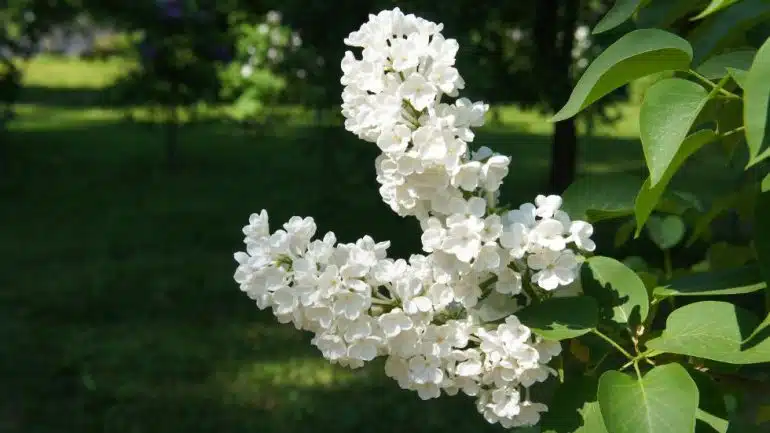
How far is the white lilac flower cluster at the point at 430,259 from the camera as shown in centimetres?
86

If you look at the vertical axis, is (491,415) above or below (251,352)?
above

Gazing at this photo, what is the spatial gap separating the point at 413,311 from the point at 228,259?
16.1ft

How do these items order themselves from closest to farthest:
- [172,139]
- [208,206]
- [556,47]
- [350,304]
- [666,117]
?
[666,117]
[350,304]
[556,47]
[208,206]
[172,139]

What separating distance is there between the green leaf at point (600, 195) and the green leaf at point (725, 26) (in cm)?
15

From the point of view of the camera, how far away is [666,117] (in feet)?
2.57

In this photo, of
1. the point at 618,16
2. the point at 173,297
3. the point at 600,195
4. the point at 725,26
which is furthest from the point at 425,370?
the point at 173,297

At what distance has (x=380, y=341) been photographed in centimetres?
89

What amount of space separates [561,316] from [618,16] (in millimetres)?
283

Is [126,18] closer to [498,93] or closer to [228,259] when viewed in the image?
[228,259]

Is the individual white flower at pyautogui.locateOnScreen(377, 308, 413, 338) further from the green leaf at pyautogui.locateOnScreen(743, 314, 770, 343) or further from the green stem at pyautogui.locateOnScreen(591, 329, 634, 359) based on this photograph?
the green leaf at pyautogui.locateOnScreen(743, 314, 770, 343)

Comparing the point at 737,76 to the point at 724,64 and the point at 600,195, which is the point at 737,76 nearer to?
the point at 724,64

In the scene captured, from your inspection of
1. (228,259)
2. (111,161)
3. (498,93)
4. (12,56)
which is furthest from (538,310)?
(111,161)

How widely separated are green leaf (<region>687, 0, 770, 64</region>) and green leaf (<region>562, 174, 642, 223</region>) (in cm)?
15

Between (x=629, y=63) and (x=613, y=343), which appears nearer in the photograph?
(x=629, y=63)
